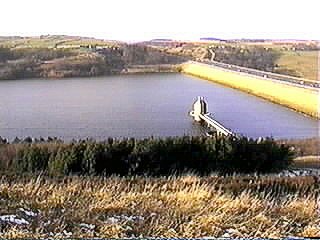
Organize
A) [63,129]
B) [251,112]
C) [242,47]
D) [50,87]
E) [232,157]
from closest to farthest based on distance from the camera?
[232,157], [63,129], [251,112], [50,87], [242,47]

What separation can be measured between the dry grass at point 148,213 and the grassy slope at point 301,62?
106 ft

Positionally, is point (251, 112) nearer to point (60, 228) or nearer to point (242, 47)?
point (60, 228)

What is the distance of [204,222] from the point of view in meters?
2.55

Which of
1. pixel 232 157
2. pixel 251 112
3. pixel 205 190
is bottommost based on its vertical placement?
pixel 251 112

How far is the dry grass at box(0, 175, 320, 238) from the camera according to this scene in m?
2.47

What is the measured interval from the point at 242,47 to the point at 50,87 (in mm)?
29885

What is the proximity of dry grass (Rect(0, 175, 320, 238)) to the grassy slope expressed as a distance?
1272 inches

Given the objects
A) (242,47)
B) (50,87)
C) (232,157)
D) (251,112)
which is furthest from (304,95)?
(242,47)

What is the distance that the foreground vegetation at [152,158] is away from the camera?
6738mm

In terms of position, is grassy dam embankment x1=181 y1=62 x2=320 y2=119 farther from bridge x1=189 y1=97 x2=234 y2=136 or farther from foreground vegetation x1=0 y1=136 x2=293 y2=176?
foreground vegetation x1=0 y1=136 x2=293 y2=176

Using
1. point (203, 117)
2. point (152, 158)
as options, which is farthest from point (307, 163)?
point (203, 117)

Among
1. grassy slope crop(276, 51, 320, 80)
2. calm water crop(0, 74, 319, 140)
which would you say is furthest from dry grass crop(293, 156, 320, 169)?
grassy slope crop(276, 51, 320, 80)

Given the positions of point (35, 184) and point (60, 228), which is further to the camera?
point (35, 184)

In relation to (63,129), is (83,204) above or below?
above
